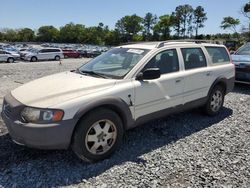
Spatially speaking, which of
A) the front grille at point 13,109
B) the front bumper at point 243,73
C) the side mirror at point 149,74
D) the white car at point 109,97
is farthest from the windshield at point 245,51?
the front grille at point 13,109

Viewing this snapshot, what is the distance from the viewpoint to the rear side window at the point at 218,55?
5730 millimetres

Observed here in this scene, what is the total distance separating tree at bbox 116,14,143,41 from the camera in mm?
121562

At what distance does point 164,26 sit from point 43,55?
80712 millimetres

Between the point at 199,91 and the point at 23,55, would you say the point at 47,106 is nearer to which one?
the point at 199,91

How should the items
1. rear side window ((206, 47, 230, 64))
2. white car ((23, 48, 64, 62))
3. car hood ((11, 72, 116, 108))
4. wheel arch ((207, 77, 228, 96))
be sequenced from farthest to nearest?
white car ((23, 48, 64, 62)) → rear side window ((206, 47, 230, 64)) → wheel arch ((207, 77, 228, 96)) → car hood ((11, 72, 116, 108))

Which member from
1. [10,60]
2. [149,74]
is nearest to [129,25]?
[10,60]

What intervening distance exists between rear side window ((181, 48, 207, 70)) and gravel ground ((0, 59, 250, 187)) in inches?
47.5

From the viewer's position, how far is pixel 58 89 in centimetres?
367

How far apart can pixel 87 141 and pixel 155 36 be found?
112452 mm

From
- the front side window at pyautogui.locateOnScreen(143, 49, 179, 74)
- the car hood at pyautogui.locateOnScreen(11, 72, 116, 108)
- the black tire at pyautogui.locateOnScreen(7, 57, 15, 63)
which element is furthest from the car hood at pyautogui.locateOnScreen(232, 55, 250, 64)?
the black tire at pyautogui.locateOnScreen(7, 57, 15, 63)

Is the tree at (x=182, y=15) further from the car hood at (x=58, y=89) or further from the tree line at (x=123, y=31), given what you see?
the car hood at (x=58, y=89)

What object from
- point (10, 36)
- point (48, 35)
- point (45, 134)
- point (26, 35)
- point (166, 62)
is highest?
point (26, 35)

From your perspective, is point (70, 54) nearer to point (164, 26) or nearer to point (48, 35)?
point (164, 26)

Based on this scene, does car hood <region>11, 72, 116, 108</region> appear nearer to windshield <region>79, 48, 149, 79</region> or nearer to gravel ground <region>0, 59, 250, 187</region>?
windshield <region>79, 48, 149, 79</region>
